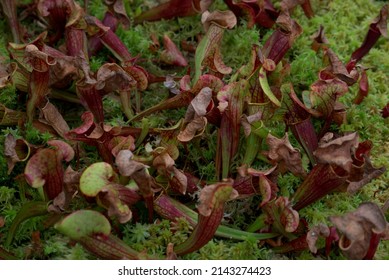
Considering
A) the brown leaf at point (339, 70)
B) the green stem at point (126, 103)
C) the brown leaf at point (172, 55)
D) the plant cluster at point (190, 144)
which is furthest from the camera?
the brown leaf at point (172, 55)

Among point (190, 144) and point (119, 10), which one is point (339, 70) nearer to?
point (190, 144)

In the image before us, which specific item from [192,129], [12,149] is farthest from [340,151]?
[12,149]

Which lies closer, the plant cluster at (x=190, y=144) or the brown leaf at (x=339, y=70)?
the plant cluster at (x=190, y=144)

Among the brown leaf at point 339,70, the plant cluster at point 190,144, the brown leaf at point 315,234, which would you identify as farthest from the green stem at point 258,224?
the brown leaf at point 339,70

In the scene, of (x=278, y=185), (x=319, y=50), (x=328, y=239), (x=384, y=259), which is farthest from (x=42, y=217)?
(x=319, y=50)

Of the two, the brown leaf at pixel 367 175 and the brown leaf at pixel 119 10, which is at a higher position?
the brown leaf at pixel 119 10

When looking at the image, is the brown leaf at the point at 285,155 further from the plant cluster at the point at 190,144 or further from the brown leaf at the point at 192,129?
the brown leaf at the point at 192,129

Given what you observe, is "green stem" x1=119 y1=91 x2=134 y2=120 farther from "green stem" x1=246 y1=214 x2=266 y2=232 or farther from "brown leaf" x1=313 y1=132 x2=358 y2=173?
"brown leaf" x1=313 y1=132 x2=358 y2=173

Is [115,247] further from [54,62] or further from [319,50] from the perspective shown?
[319,50]
